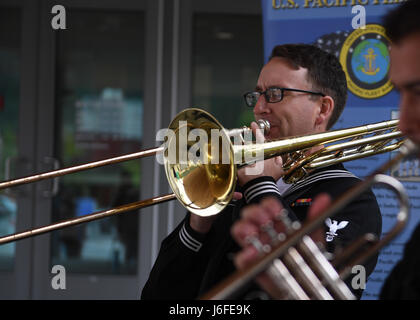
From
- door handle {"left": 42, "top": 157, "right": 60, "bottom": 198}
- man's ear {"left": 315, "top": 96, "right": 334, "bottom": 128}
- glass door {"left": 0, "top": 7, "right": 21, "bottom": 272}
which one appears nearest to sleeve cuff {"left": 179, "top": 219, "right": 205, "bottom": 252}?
man's ear {"left": 315, "top": 96, "right": 334, "bottom": 128}

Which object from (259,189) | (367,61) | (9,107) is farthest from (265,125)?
(9,107)

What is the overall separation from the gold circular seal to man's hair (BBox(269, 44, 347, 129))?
0.52 meters

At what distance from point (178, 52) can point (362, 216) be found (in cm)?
261

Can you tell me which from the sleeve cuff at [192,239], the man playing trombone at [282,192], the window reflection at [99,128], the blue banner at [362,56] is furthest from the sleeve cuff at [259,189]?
the window reflection at [99,128]

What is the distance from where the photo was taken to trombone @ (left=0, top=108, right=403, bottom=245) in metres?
1.61

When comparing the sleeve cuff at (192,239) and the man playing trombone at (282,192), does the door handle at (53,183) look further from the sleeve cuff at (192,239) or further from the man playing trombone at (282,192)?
the sleeve cuff at (192,239)

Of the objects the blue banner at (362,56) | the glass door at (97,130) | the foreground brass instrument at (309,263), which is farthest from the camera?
the glass door at (97,130)

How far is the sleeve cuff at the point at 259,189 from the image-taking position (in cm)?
155

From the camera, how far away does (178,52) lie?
4039mm

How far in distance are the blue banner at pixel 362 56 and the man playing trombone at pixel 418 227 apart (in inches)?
58.1

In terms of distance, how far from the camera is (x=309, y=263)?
3.55 feet
